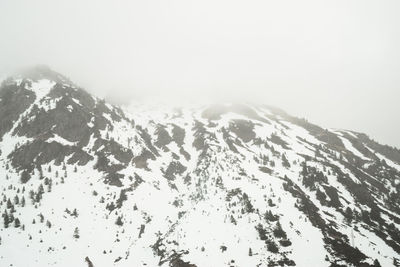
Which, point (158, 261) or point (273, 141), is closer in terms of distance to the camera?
point (158, 261)

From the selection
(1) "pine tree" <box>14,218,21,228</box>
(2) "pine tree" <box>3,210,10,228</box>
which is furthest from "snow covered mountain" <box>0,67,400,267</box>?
(1) "pine tree" <box>14,218,21,228</box>

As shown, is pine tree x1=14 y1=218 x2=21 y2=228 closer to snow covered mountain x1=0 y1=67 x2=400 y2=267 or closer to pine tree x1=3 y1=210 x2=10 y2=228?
snow covered mountain x1=0 y1=67 x2=400 y2=267

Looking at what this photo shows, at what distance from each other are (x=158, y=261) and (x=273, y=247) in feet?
95.1

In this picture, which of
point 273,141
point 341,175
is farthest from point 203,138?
point 341,175

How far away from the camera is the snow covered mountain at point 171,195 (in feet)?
237

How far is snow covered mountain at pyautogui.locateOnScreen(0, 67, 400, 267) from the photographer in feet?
237

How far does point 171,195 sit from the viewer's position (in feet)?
342

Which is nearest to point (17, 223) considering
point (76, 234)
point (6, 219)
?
point (6, 219)

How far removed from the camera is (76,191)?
90.1 meters

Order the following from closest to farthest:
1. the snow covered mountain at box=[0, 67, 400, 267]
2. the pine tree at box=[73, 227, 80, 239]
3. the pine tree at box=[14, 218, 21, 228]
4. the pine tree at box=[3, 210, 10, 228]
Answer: the snow covered mountain at box=[0, 67, 400, 267]
the pine tree at box=[3, 210, 10, 228]
the pine tree at box=[14, 218, 21, 228]
the pine tree at box=[73, 227, 80, 239]

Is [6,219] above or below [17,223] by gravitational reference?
above

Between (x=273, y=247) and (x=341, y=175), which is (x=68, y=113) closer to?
(x=273, y=247)

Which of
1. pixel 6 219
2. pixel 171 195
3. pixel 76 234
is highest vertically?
pixel 171 195

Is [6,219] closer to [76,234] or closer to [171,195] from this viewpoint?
[76,234]
